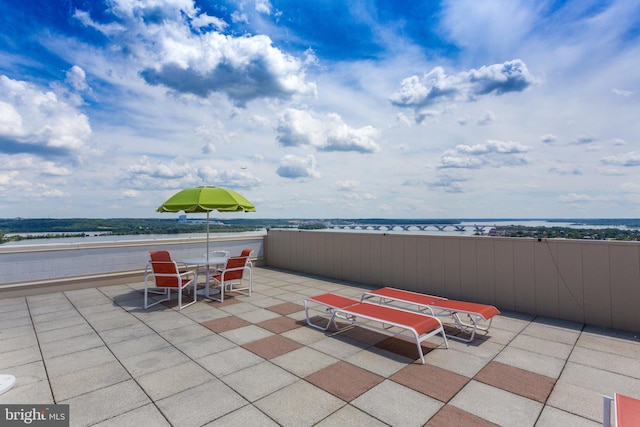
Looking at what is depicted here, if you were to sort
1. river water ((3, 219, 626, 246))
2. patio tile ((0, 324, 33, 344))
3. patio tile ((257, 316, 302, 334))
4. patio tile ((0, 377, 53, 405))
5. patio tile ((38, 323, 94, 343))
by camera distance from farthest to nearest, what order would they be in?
river water ((3, 219, 626, 246)) → patio tile ((257, 316, 302, 334)) → patio tile ((0, 324, 33, 344)) → patio tile ((38, 323, 94, 343)) → patio tile ((0, 377, 53, 405))

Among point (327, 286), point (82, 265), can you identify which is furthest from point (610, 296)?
point (82, 265)

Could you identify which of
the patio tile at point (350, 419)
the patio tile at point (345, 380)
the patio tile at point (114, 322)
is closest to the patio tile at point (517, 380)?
the patio tile at point (345, 380)

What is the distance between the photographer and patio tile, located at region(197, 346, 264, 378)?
3.14 metres

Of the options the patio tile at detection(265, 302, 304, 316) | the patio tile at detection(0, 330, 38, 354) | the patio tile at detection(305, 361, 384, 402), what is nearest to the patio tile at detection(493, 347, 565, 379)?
the patio tile at detection(305, 361, 384, 402)

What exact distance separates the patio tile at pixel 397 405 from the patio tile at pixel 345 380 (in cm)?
8

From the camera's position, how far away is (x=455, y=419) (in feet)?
7.51

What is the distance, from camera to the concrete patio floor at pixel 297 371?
2379 mm

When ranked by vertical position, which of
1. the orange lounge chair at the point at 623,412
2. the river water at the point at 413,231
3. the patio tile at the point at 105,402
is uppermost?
the river water at the point at 413,231

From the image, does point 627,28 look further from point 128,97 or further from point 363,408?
point 128,97

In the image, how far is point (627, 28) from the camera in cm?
559

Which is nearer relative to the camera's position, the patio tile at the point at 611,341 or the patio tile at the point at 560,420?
the patio tile at the point at 560,420

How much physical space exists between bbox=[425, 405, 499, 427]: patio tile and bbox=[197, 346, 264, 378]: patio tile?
1.81 m

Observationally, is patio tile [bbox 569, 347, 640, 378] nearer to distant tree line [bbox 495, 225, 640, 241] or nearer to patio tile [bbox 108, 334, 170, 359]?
distant tree line [bbox 495, 225, 640, 241]

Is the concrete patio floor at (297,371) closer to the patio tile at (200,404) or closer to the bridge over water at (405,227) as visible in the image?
the patio tile at (200,404)
